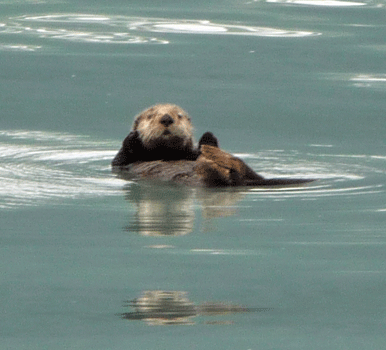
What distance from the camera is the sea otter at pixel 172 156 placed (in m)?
5.19

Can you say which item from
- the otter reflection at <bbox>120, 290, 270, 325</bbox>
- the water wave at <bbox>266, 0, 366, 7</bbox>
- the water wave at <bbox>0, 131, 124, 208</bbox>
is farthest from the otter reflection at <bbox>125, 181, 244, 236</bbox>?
the water wave at <bbox>266, 0, 366, 7</bbox>

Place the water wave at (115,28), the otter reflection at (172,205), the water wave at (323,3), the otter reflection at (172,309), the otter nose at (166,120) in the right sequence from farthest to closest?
the water wave at (323,3), the water wave at (115,28), the otter nose at (166,120), the otter reflection at (172,205), the otter reflection at (172,309)

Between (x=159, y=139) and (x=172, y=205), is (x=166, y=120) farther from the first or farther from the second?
(x=172, y=205)

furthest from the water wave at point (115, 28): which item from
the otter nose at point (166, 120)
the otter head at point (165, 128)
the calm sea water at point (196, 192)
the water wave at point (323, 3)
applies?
the otter nose at point (166, 120)

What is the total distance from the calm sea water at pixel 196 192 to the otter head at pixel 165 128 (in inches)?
18.0

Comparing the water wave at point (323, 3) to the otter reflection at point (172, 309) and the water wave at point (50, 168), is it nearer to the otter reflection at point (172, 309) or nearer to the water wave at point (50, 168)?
the water wave at point (50, 168)

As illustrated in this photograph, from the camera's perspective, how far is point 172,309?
278 cm

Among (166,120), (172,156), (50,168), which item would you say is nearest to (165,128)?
(166,120)

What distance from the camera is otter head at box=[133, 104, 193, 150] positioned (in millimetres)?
6145

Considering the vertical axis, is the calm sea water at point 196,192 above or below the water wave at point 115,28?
below

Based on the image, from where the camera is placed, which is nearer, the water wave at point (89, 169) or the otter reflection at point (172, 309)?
the otter reflection at point (172, 309)

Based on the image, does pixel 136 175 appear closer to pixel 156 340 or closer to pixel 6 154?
pixel 6 154

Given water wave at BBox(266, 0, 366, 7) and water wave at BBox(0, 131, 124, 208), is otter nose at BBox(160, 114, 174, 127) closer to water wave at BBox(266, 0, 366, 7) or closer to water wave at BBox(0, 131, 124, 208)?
water wave at BBox(0, 131, 124, 208)

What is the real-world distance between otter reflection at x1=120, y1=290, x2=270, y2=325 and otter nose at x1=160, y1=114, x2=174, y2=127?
3.21 m
